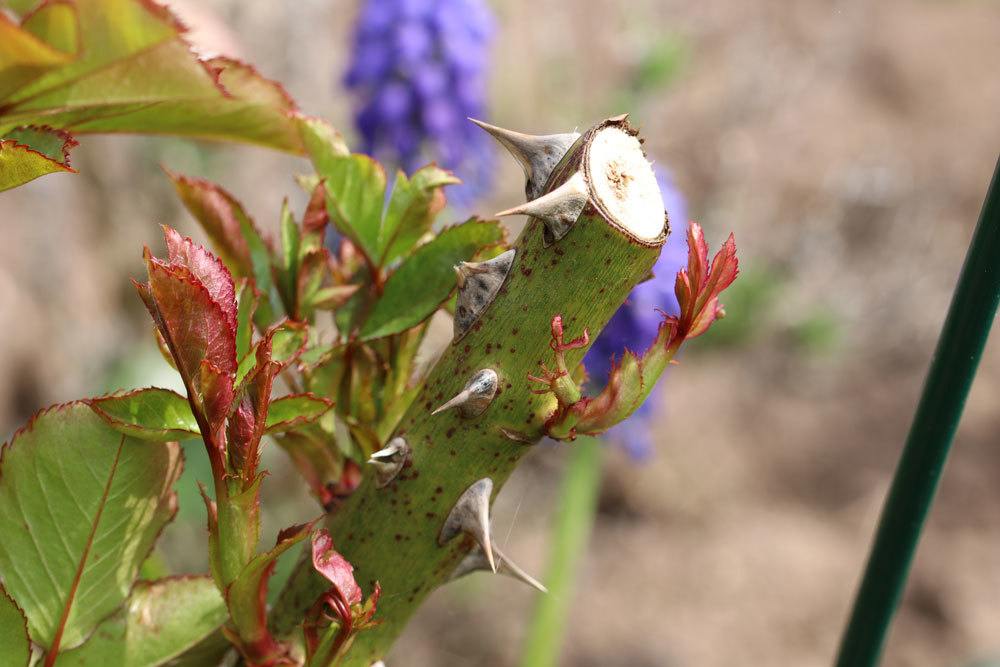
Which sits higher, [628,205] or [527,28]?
[628,205]

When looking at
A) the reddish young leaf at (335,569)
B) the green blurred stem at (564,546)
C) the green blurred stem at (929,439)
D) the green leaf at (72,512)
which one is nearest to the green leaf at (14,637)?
the green leaf at (72,512)

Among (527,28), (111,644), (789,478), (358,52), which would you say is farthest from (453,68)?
(527,28)

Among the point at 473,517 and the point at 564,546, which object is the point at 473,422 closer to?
the point at 473,517

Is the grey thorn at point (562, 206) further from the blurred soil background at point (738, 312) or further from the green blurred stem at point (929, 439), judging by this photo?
the blurred soil background at point (738, 312)

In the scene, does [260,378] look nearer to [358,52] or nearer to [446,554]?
[446,554]

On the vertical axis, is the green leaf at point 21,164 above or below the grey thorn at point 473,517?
above

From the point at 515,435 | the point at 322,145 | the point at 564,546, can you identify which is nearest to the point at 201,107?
the point at 322,145
